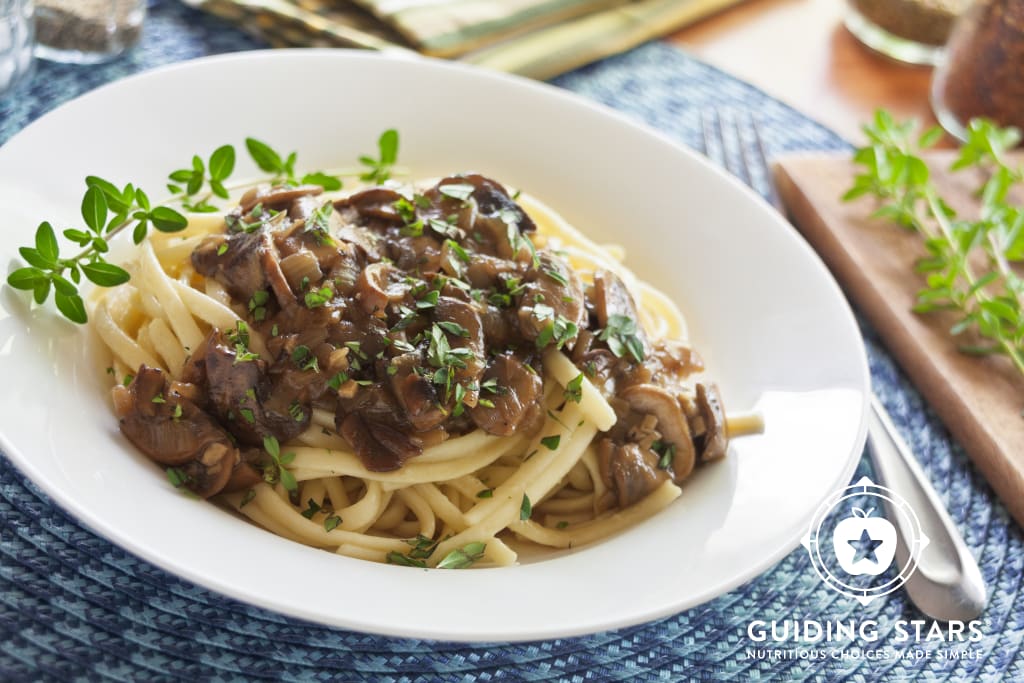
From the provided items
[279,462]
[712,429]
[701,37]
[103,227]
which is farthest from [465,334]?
[701,37]

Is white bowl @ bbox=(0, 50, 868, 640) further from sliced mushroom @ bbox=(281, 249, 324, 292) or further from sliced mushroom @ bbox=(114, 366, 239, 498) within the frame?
sliced mushroom @ bbox=(281, 249, 324, 292)

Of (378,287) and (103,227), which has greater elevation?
(103,227)

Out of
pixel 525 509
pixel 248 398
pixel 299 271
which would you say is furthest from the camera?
pixel 525 509

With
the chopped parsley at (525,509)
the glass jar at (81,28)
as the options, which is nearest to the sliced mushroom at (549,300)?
the chopped parsley at (525,509)

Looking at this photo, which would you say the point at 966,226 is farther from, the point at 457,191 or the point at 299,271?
the point at 299,271

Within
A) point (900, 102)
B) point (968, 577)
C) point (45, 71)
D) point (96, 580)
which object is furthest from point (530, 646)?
point (900, 102)

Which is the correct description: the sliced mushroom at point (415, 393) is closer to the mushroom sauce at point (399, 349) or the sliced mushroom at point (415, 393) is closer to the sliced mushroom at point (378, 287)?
the mushroom sauce at point (399, 349)
